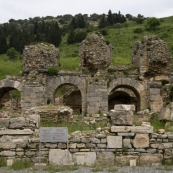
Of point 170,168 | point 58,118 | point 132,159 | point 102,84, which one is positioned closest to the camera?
point 170,168

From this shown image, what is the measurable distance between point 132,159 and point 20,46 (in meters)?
51.3

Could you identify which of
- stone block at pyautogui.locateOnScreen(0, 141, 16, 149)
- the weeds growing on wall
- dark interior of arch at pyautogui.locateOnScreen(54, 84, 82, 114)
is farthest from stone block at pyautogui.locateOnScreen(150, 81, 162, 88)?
stone block at pyautogui.locateOnScreen(0, 141, 16, 149)

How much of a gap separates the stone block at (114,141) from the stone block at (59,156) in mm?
1174

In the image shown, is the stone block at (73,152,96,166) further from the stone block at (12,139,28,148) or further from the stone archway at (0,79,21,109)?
the stone archway at (0,79,21,109)

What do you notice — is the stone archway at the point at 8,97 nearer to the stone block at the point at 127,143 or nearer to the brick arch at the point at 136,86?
the brick arch at the point at 136,86

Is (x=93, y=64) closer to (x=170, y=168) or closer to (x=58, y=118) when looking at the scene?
(x=58, y=118)

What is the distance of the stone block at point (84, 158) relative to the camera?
8812 mm

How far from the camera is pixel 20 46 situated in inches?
2261

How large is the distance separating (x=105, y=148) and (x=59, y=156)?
134cm

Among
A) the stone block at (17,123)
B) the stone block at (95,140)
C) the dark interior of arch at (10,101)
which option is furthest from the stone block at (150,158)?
the dark interior of arch at (10,101)

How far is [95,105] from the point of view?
20750 mm

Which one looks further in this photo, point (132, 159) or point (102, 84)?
point (102, 84)

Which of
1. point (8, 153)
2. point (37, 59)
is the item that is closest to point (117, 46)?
point (37, 59)

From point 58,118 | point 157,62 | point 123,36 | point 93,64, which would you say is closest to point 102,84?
point 93,64
